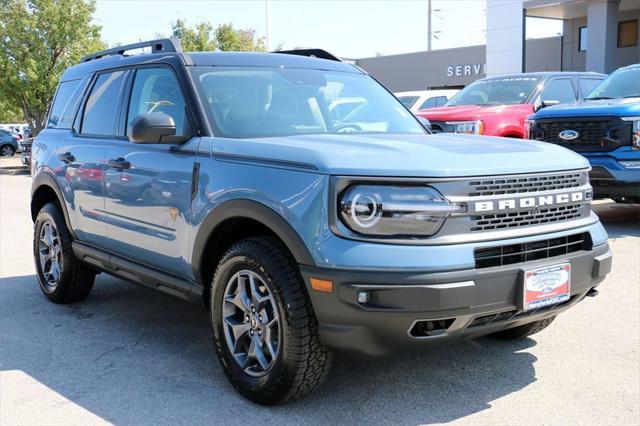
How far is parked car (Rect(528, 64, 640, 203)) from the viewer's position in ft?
26.3

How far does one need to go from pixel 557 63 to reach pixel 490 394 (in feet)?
99.6

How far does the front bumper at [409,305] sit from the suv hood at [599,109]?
18.3 feet

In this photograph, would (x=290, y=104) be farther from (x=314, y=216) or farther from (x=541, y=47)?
(x=541, y=47)

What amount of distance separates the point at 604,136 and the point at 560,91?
317cm

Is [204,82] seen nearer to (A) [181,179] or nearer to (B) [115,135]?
(A) [181,179]

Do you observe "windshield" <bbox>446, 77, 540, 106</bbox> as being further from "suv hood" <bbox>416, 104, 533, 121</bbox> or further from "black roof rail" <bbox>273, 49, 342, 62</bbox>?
"black roof rail" <bbox>273, 49, 342, 62</bbox>

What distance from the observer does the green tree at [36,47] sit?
26484 millimetres

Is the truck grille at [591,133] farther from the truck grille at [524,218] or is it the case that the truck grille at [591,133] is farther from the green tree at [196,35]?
the green tree at [196,35]

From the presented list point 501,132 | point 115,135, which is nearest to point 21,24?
point 501,132

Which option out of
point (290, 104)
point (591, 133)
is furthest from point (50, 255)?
point (591, 133)

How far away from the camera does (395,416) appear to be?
11.5 ft

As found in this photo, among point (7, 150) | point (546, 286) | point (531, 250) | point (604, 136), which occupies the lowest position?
point (7, 150)

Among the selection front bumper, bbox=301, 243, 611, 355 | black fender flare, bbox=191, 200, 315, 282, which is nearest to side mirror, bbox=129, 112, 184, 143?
black fender flare, bbox=191, 200, 315, 282

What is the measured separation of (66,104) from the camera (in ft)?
19.5
